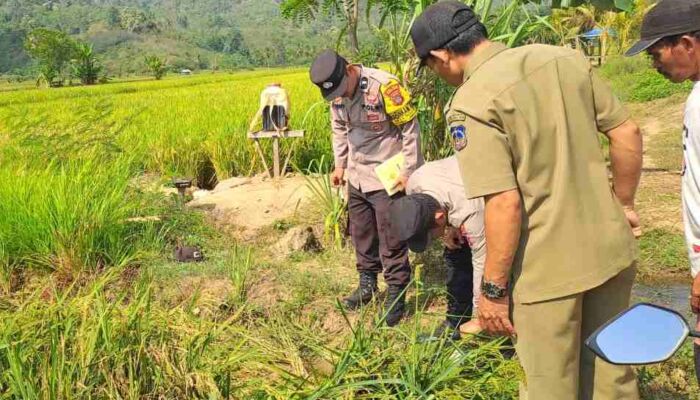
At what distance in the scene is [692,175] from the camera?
5.90ft

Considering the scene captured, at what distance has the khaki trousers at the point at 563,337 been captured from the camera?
1.74 m

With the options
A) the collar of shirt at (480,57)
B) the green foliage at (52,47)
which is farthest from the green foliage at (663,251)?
the green foliage at (52,47)

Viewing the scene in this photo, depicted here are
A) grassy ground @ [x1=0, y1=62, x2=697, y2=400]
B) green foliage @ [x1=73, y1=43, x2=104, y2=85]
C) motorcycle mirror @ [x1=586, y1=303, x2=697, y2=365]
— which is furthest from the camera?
green foliage @ [x1=73, y1=43, x2=104, y2=85]

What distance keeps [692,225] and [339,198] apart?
281cm

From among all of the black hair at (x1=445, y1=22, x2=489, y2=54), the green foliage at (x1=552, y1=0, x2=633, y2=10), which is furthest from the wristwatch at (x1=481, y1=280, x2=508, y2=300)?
the green foliage at (x1=552, y1=0, x2=633, y2=10)

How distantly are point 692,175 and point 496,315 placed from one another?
66 cm

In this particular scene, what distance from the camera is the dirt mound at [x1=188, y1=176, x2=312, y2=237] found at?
5152mm

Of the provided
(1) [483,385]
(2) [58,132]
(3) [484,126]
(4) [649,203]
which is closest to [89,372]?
(1) [483,385]

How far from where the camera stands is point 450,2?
1729 mm

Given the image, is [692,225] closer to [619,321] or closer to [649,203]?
[619,321]

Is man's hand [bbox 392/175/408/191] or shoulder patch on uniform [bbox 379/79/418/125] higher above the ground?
shoulder patch on uniform [bbox 379/79/418/125]

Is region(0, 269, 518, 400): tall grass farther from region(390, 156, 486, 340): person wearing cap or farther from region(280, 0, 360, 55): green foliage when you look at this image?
region(280, 0, 360, 55): green foliage

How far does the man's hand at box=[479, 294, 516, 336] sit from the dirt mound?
10.5ft

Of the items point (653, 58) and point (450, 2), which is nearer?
point (450, 2)
